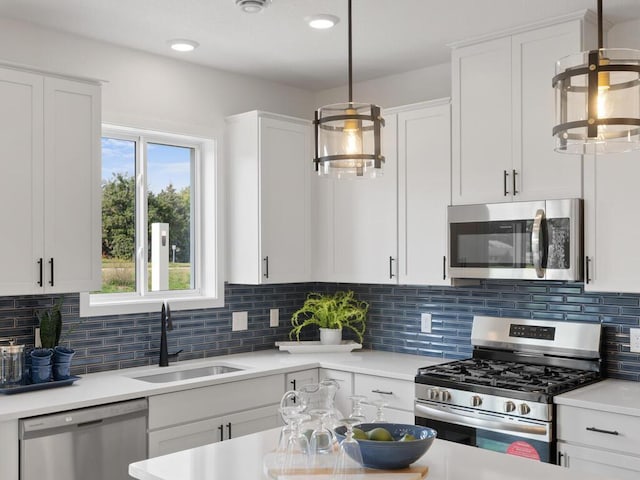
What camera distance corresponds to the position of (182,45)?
3.69 meters

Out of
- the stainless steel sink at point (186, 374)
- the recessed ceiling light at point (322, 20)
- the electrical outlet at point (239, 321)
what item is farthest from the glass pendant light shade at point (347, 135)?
the electrical outlet at point (239, 321)

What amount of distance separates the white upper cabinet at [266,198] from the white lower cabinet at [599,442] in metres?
1.87

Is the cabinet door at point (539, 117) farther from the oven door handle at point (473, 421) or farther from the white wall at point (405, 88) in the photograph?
the oven door handle at point (473, 421)

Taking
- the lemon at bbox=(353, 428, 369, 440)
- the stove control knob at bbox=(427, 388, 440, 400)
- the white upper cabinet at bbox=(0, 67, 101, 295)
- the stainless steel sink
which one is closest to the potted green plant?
the stainless steel sink

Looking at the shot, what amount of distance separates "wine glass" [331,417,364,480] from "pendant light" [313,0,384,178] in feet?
2.62

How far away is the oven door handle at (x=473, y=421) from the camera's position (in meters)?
3.02

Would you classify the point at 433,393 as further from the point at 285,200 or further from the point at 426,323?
the point at 285,200

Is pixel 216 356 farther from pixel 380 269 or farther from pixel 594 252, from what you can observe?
pixel 594 252

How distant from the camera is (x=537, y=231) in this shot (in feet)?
10.8

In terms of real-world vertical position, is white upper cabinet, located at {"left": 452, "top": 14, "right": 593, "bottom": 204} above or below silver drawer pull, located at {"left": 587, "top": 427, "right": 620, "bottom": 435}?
above

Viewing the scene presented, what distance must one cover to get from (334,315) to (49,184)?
1.98 meters

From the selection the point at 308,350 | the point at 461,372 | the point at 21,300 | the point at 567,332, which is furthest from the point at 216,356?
the point at 567,332

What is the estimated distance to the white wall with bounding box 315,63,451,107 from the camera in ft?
13.6

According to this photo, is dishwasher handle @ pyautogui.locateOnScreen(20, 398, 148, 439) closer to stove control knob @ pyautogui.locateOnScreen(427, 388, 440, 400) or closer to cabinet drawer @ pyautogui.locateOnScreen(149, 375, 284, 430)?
cabinet drawer @ pyautogui.locateOnScreen(149, 375, 284, 430)
